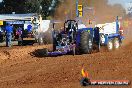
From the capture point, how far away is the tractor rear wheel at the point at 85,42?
68.3 ft

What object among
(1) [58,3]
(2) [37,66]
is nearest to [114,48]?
(2) [37,66]

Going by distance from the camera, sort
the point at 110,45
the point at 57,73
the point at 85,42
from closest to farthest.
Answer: the point at 57,73
the point at 85,42
the point at 110,45

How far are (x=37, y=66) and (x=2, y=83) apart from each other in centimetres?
410

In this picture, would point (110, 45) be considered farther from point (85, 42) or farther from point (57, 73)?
point (57, 73)

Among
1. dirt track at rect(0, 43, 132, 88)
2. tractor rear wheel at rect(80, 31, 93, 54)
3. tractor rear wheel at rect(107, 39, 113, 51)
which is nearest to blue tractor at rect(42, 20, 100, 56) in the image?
tractor rear wheel at rect(80, 31, 93, 54)

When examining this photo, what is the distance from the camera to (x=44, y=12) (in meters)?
70.8

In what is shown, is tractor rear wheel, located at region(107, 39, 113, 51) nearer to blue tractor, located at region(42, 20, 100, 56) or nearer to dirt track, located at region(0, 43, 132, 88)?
blue tractor, located at region(42, 20, 100, 56)

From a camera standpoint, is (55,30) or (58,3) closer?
(55,30)

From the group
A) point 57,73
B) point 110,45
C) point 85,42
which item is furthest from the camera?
point 110,45

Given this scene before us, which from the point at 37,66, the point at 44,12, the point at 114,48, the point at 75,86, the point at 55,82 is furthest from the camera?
the point at 44,12

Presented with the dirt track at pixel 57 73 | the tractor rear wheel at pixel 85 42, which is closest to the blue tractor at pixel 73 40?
the tractor rear wheel at pixel 85 42

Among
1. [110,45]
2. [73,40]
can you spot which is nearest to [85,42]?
[73,40]

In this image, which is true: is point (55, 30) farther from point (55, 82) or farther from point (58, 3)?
point (58, 3)

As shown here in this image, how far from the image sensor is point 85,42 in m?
20.9
